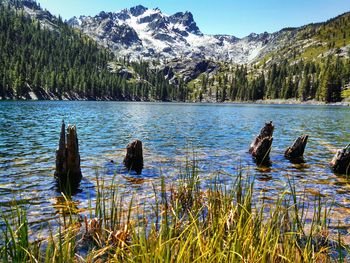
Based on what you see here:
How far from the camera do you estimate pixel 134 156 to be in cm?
2078

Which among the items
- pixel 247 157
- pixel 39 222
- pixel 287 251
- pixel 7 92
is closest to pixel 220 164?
pixel 247 157

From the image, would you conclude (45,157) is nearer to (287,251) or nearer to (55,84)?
(287,251)

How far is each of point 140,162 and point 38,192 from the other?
294 inches

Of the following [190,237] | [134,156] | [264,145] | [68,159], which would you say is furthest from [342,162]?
[190,237]

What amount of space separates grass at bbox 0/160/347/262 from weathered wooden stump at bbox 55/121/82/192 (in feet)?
15.3

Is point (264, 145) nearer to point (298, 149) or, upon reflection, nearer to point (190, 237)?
point (298, 149)

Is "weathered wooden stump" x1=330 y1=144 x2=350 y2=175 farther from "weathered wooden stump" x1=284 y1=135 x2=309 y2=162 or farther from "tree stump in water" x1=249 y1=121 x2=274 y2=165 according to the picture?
"tree stump in water" x1=249 y1=121 x2=274 y2=165

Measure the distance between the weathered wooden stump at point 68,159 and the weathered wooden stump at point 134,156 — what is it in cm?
426

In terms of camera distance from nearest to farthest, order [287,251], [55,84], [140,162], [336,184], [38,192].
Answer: [287,251]
[38,192]
[336,184]
[140,162]
[55,84]

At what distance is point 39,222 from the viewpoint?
1127 cm

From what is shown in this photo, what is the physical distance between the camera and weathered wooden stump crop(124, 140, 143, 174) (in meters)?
20.4

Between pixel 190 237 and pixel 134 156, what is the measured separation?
15.8 meters

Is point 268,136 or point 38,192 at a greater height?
point 268,136

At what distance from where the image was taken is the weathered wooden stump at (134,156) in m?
20.4
